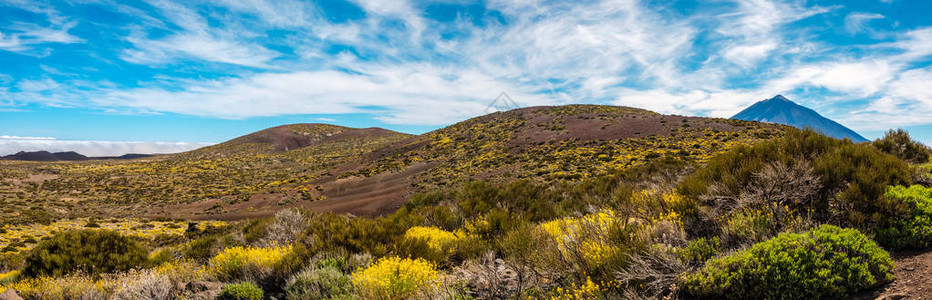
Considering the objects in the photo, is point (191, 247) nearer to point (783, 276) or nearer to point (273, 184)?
point (783, 276)

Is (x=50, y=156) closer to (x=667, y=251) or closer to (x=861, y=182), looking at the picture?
(x=667, y=251)

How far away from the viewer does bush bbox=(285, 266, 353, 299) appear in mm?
4777

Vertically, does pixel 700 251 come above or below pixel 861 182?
below

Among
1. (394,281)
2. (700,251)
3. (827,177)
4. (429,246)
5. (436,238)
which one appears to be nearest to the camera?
(700,251)

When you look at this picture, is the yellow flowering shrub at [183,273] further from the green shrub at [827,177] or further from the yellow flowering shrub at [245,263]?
the green shrub at [827,177]

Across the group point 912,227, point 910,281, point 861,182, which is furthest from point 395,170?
point 910,281

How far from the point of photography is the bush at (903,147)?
8.59m

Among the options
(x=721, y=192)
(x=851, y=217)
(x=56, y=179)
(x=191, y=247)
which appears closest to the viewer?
(x=851, y=217)

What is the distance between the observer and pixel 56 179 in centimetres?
4862

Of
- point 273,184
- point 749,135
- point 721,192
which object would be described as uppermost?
point 749,135

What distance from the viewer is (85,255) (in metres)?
7.51

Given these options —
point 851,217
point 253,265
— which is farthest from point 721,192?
point 253,265

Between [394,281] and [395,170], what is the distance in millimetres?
39742

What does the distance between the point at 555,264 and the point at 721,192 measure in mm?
3117
